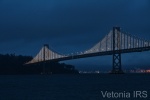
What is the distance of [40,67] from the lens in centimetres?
8206

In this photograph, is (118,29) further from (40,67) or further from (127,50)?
(40,67)

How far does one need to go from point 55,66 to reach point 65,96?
60200 mm

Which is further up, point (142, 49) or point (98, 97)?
point (142, 49)

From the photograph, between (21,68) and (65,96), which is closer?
(65,96)

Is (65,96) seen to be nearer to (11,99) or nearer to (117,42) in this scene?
(11,99)

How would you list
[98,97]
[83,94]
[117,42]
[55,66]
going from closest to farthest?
[98,97], [83,94], [117,42], [55,66]

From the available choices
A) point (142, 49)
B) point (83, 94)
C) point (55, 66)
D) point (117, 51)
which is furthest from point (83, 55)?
point (55, 66)

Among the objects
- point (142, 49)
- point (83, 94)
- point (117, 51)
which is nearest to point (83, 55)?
point (117, 51)

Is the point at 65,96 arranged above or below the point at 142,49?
below

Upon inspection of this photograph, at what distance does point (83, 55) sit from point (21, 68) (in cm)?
2902

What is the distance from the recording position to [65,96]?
29.4 metres

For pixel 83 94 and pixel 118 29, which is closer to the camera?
pixel 83 94

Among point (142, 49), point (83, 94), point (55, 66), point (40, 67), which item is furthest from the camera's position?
point (55, 66)

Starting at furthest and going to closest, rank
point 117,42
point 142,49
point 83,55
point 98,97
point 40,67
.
Answer: 1. point 40,67
2. point 117,42
3. point 83,55
4. point 142,49
5. point 98,97
